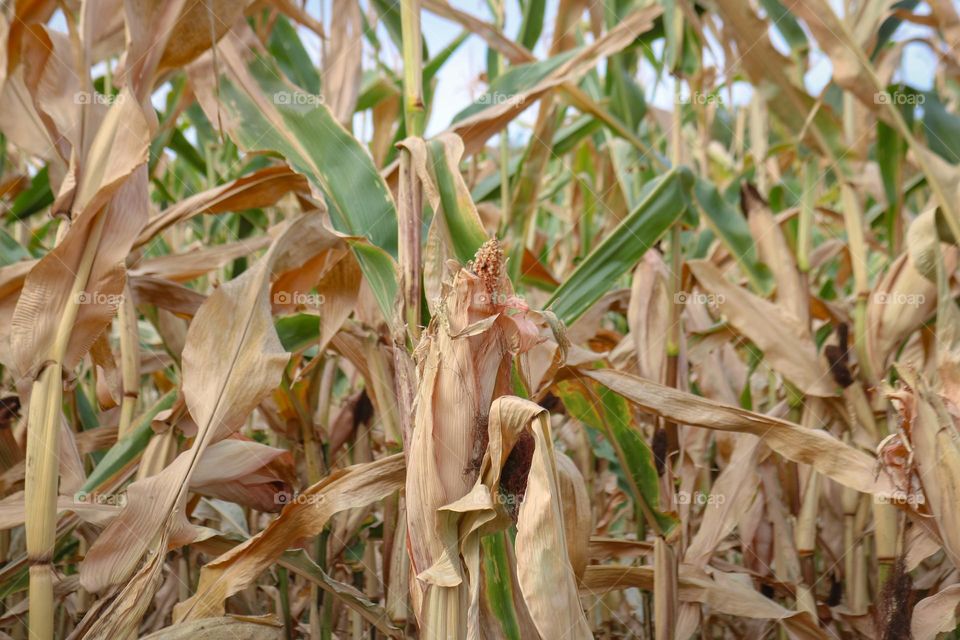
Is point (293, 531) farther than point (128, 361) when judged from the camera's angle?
No

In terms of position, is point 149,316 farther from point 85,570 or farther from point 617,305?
point 617,305

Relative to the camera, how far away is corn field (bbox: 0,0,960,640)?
950 millimetres

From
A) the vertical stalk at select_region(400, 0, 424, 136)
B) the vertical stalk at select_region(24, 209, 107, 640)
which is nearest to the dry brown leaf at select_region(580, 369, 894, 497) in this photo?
the vertical stalk at select_region(400, 0, 424, 136)

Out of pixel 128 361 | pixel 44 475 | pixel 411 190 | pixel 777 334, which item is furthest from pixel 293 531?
pixel 777 334

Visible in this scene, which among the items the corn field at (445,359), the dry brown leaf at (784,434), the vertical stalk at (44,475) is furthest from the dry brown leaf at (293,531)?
the dry brown leaf at (784,434)

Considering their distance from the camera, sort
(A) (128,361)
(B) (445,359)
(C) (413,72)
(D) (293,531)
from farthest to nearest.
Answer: (A) (128,361), (C) (413,72), (D) (293,531), (B) (445,359)

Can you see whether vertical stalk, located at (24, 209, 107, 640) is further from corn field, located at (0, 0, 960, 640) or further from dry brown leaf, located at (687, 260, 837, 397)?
dry brown leaf, located at (687, 260, 837, 397)

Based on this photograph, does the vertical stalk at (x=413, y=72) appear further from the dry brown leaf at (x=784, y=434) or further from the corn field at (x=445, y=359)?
Answer: the dry brown leaf at (x=784, y=434)

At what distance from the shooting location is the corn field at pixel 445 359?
0.95 meters

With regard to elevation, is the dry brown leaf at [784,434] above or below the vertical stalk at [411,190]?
below

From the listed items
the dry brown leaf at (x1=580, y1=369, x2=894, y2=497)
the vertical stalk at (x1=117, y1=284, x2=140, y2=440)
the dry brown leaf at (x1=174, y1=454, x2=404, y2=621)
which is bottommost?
the dry brown leaf at (x1=174, y1=454, x2=404, y2=621)

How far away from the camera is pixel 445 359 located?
89 cm

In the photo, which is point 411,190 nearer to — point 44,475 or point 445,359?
point 445,359

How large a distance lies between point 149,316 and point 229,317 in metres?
0.51
